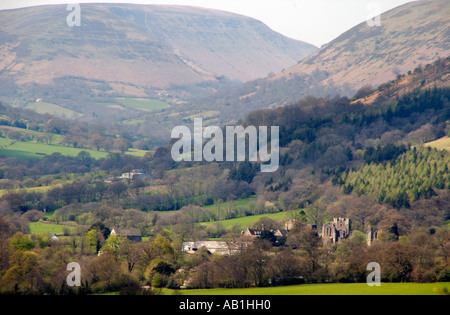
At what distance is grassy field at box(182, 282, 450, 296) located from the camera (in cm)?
4062

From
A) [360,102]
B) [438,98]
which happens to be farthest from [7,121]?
[438,98]

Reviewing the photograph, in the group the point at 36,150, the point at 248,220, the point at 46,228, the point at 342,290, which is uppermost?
the point at 36,150

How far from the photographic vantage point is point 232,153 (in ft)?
371

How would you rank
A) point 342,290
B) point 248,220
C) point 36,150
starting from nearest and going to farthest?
1. point 342,290
2. point 248,220
3. point 36,150

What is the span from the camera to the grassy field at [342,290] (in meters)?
40.6

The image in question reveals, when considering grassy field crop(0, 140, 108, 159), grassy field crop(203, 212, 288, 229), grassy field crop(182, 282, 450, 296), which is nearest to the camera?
grassy field crop(182, 282, 450, 296)

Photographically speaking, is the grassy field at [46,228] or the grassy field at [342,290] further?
the grassy field at [46,228]

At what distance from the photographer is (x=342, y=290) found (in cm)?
4322

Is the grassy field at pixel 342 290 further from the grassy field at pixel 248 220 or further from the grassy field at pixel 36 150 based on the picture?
the grassy field at pixel 36 150

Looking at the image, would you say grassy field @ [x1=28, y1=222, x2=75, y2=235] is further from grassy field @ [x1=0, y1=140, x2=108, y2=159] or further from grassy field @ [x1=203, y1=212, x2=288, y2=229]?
grassy field @ [x1=0, y1=140, x2=108, y2=159]

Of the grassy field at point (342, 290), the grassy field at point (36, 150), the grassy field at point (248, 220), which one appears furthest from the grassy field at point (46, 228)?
the grassy field at point (36, 150)

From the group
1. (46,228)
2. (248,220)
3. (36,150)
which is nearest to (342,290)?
(248,220)

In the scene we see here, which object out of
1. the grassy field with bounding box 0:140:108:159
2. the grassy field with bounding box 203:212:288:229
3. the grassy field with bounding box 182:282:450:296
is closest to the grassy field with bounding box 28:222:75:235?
the grassy field with bounding box 203:212:288:229

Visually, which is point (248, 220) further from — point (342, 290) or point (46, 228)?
point (342, 290)
